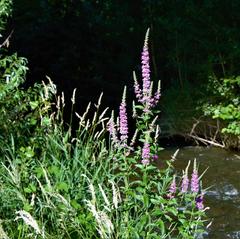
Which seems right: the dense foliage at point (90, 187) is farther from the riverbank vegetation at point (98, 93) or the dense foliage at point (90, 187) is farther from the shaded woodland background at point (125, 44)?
the shaded woodland background at point (125, 44)

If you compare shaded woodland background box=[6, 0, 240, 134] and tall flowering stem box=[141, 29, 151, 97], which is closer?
tall flowering stem box=[141, 29, 151, 97]

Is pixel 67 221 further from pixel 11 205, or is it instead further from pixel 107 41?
pixel 107 41

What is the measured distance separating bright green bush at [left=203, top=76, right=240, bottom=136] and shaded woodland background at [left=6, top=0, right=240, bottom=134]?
156mm

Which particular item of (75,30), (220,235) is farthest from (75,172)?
(75,30)

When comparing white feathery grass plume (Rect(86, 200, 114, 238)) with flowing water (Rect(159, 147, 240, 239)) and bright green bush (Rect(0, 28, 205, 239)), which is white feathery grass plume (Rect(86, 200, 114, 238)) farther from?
flowing water (Rect(159, 147, 240, 239))

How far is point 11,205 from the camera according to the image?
397cm

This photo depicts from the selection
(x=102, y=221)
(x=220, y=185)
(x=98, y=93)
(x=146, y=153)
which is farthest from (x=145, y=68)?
(x=98, y=93)

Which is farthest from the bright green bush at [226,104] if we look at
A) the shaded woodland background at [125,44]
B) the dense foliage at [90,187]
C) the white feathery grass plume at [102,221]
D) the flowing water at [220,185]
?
the white feathery grass plume at [102,221]

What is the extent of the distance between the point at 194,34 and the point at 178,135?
1.57 meters

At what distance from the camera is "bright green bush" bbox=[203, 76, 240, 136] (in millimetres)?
7805

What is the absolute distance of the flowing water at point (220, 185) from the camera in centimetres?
564

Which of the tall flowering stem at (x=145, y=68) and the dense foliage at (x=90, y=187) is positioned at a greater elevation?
the tall flowering stem at (x=145, y=68)

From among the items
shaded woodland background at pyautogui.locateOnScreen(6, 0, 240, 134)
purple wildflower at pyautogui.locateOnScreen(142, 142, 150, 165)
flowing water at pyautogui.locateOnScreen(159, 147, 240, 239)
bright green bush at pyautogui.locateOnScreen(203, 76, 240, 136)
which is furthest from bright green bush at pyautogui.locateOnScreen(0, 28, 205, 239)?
shaded woodland background at pyautogui.locateOnScreen(6, 0, 240, 134)

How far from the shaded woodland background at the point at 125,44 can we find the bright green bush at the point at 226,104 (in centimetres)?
16
